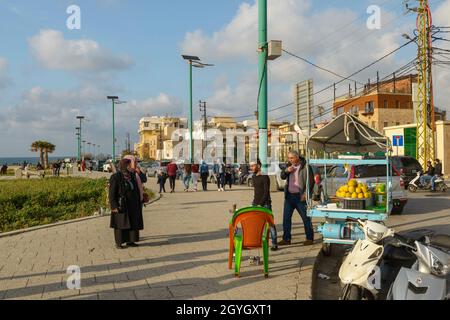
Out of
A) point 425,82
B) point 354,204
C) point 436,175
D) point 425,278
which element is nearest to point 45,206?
point 354,204

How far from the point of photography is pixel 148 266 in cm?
718

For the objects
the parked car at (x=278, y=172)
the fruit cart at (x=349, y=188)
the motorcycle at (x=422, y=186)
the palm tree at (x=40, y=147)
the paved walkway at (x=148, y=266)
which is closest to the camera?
the paved walkway at (x=148, y=266)

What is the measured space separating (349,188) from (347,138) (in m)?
1.52

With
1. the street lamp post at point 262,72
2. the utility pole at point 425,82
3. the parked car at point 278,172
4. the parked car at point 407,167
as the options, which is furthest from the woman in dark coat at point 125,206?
the utility pole at point 425,82

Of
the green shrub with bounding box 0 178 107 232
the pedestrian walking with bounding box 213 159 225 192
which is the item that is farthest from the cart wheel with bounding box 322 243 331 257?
the pedestrian walking with bounding box 213 159 225 192

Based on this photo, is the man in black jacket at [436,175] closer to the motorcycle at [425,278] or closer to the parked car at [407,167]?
the parked car at [407,167]

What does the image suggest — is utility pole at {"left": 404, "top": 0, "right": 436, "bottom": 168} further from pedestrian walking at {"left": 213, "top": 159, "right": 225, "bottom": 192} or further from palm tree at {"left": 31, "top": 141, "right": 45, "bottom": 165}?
palm tree at {"left": 31, "top": 141, "right": 45, "bottom": 165}

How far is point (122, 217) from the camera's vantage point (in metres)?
8.58

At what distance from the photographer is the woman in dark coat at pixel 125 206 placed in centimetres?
856

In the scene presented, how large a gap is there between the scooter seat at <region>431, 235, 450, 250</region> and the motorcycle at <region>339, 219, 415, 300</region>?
28cm

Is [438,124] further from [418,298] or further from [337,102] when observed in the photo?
[337,102]

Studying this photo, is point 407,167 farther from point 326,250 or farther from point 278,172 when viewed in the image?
point 326,250

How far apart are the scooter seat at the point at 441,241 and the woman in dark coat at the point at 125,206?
18.2 ft
